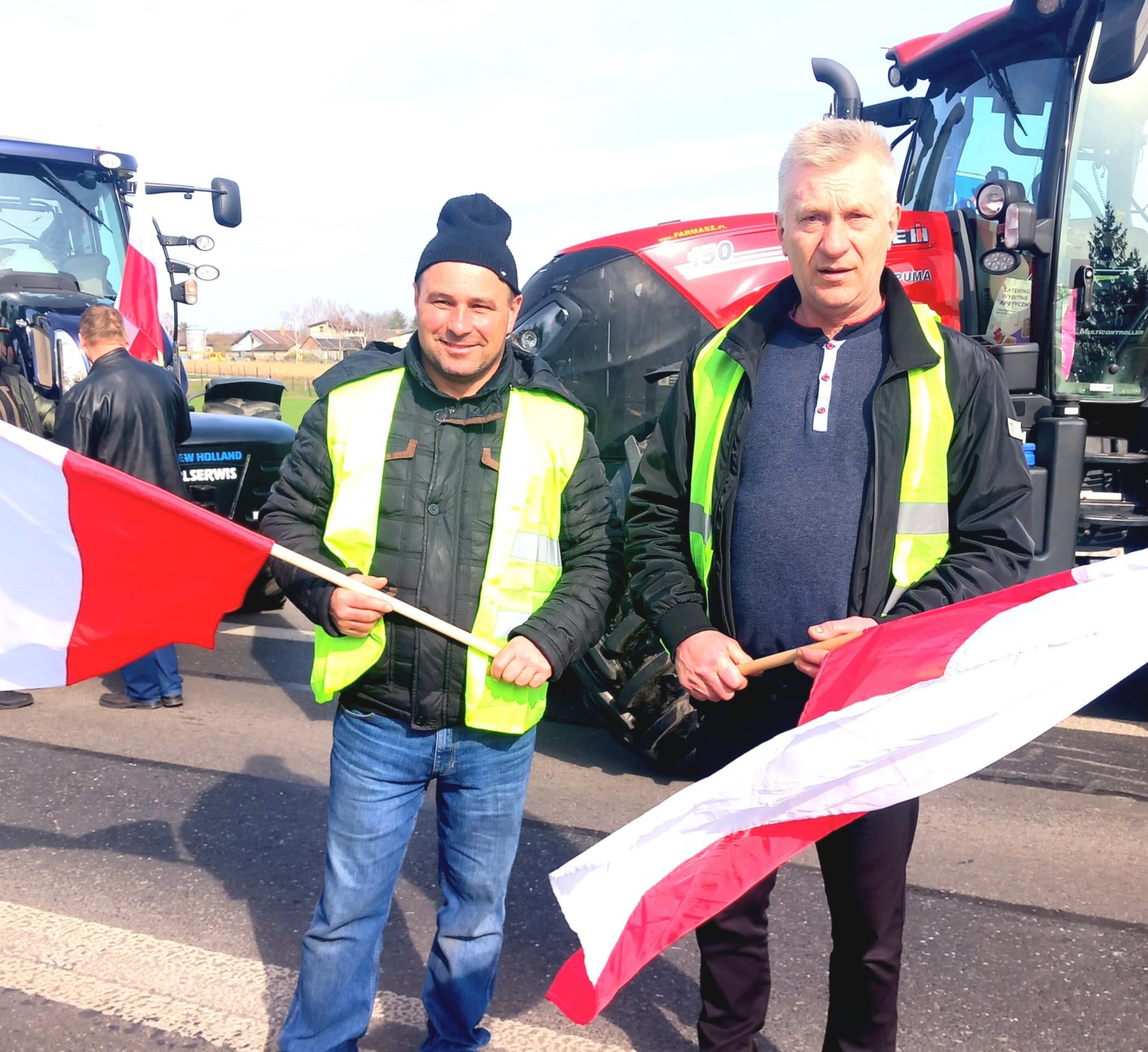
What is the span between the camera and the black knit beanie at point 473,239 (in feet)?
7.42

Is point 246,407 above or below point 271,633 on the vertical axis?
above

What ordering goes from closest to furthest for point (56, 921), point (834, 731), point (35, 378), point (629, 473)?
1. point (834, 731)
2. point (56, 921)
3. point (629, 473)
4. point (35, 378)

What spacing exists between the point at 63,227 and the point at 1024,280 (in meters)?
5.71

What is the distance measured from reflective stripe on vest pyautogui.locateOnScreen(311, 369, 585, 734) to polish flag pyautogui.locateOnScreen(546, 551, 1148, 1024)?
1.27 ft

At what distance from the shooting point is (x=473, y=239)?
227cm

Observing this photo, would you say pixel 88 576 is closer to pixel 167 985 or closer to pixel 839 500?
pixel 167 985

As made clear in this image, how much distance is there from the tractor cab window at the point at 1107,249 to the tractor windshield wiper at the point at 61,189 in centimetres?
574

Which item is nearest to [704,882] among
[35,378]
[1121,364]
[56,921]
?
[56,921]

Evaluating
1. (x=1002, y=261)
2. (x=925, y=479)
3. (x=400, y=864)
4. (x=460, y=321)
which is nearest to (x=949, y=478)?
(x=925, y=479)

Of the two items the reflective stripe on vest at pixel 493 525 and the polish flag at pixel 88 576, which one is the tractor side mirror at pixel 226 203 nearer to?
the polish flag at pixel 88 576

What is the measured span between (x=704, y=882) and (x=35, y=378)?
6.00 metres

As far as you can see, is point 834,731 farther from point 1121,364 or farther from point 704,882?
point 1121,364

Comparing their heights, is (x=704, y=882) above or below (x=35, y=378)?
below

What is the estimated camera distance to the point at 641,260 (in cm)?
484
